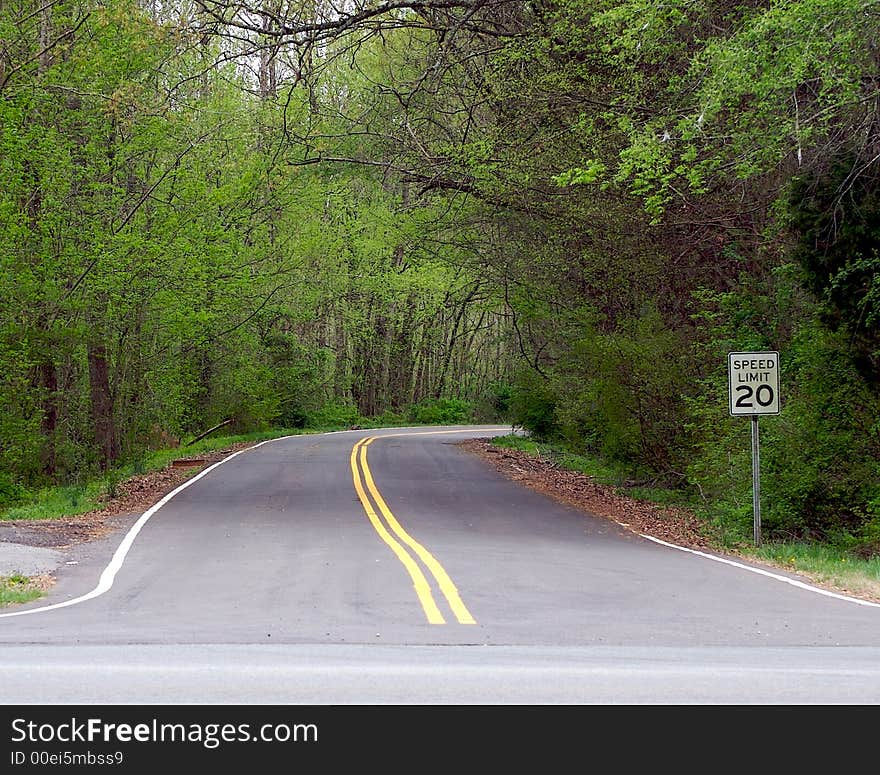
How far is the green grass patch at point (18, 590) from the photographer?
11.5m

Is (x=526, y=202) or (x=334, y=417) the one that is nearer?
(x=526, y=202)

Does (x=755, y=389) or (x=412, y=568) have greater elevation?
(x=755, y=389)

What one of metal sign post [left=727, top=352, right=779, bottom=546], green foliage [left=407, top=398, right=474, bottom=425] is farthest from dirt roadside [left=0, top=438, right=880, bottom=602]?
green foliage [left=407, top=398, right=474, bottom=425]

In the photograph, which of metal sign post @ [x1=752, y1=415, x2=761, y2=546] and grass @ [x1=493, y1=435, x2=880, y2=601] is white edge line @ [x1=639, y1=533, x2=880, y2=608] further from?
metal sign post @ [x1=752, y1=415, x2=761, y2=546]

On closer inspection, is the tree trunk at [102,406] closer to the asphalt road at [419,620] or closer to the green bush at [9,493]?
the green bush at [9,493]

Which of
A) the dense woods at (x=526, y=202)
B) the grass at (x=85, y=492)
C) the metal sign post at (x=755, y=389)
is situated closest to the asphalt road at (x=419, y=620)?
the grass at (x=85, y=492)

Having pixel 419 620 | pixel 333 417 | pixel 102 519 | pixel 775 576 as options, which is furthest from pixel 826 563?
pixel 333 417

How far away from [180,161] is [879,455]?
1900 centimetres

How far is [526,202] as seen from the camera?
24.7 metres

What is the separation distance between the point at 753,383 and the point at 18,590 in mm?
11075

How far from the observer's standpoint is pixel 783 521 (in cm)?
1891

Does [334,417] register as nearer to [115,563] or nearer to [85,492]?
[85,492]

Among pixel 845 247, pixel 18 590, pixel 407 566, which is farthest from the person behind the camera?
pixel 845 247

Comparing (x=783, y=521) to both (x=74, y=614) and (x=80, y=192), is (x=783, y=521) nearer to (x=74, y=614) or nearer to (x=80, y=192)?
(x=74, y=614)
